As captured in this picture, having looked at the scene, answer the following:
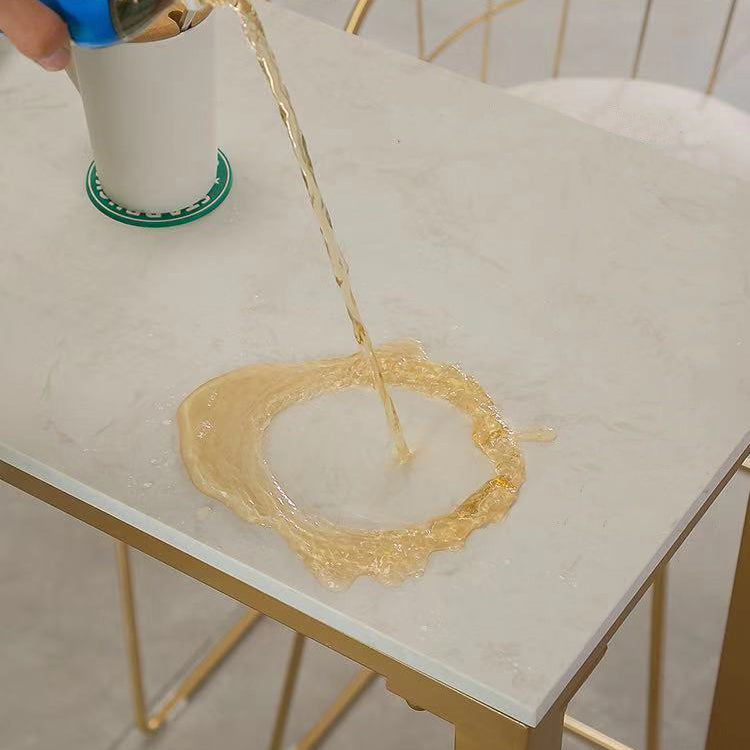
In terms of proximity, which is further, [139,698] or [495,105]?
[139,698]

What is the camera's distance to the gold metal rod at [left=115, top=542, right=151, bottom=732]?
5.16ft

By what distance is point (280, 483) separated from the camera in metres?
0.96

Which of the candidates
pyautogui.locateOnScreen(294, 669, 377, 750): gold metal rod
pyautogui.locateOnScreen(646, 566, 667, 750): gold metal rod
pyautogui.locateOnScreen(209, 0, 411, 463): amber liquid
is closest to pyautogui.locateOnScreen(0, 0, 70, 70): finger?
pyautogui.locateOnScreen(209, 0, 411, 463): amber liquid

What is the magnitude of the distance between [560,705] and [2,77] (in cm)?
89

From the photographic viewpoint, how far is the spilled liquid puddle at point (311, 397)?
90 cm

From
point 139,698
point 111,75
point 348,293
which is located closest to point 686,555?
point 139,698

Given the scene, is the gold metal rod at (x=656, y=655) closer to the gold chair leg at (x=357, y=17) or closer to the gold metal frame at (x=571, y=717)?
the gold metal frame at (x=571, y=717)

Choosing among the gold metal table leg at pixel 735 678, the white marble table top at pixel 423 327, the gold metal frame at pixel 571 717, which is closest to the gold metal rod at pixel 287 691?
the gold metal frame at pixel 571 717

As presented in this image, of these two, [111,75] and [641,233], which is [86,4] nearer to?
[111,75]

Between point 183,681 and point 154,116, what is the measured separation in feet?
3.35

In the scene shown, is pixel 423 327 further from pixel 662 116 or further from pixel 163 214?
pixel 662 116

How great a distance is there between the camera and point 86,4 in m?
0.91

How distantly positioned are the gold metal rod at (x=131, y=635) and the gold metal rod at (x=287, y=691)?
0.61 ft

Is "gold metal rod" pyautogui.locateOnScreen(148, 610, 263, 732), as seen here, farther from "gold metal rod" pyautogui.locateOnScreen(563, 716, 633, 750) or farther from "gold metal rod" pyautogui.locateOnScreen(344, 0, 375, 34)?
"gold metal rod" pyautogui.locateOnScreen(344, 0, 375, 34)
